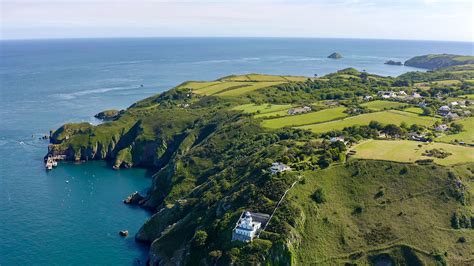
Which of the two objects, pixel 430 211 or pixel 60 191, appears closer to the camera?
pixel 430 211

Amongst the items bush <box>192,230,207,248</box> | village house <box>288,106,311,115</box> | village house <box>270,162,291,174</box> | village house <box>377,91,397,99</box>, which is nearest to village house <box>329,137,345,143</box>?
village house <box>270,162,291,174</box>

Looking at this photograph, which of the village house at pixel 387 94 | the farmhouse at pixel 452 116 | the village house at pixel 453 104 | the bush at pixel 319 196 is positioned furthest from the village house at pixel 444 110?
the bush at pixel 319 196

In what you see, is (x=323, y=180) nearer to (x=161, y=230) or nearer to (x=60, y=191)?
(x=161, y=230)

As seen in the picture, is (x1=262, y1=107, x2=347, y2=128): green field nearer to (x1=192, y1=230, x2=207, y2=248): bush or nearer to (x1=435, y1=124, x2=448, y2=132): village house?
(x1=435, y1=124, x2=448, y2=132): village house

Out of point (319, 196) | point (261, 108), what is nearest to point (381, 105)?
point (261, 108)

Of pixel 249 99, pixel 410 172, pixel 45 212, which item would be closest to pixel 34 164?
pixel 45 212

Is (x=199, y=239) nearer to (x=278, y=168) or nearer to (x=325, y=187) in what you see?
(x=278, y=168)

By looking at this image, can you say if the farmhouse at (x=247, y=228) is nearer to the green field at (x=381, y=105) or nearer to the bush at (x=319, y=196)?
the bush at (x=319, y=196)
